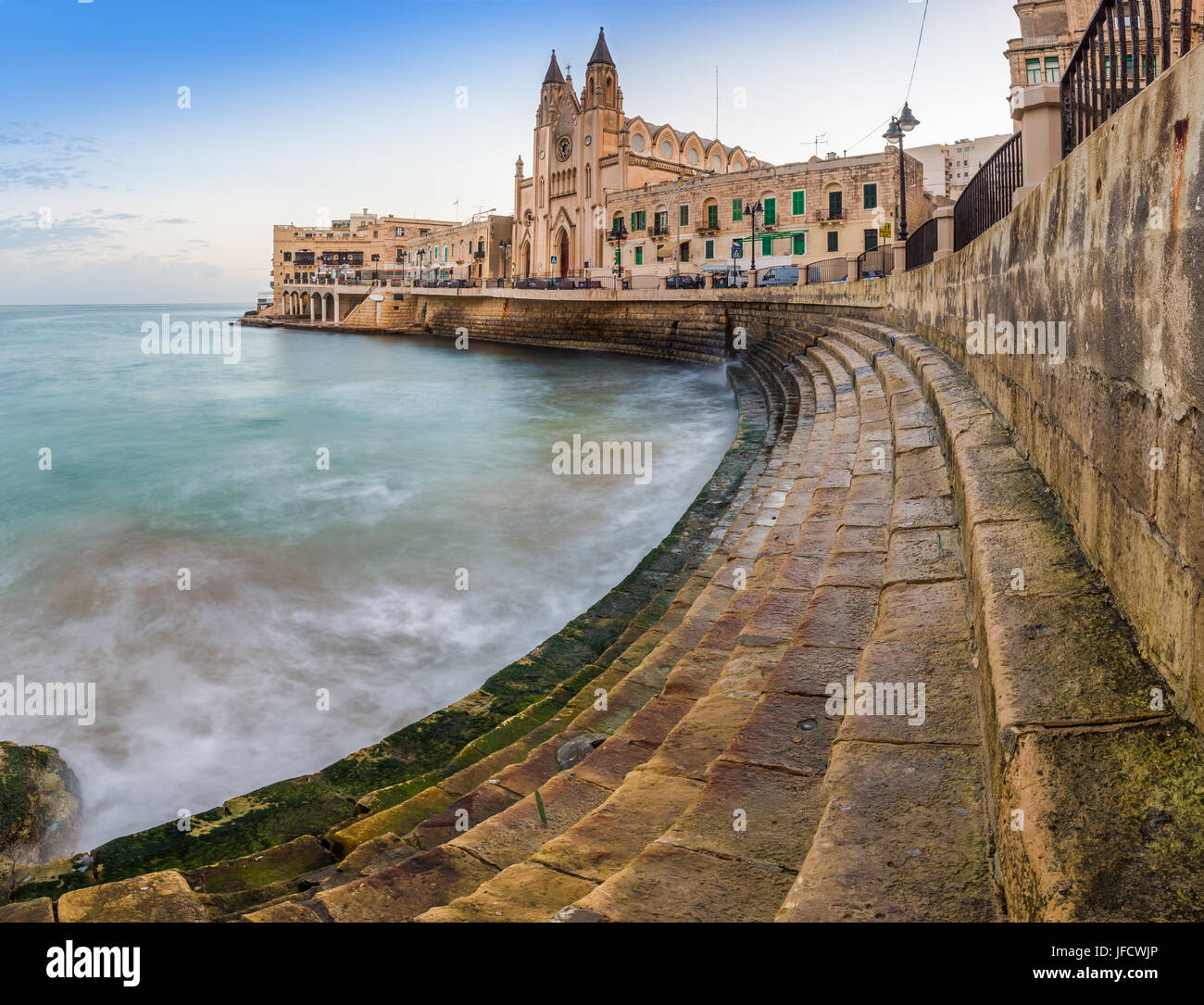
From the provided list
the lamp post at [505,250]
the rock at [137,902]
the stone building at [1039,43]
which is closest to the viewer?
the rock at [137,902]

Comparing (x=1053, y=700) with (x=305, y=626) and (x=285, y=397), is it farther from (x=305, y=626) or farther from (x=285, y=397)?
(x=285, y=397)

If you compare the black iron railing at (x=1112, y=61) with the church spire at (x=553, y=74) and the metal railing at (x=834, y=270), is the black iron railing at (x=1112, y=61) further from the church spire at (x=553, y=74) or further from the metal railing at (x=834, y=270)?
the church spire at (x=553, y=74)

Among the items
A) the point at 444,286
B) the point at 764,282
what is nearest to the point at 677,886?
the point at 764,282

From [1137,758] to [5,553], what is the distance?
39.8 feet

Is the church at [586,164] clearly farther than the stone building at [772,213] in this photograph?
Yes

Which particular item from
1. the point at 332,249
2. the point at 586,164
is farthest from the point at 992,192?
the point at 332,249

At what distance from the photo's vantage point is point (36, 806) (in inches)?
174

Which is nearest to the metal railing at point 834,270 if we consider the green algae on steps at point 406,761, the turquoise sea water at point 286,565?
the turquoise sea water at point 286,565

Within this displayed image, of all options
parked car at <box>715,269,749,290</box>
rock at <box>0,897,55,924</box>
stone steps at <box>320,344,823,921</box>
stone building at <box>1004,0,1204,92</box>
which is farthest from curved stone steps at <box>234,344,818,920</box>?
parked car at <box>715,269,749,290</box>

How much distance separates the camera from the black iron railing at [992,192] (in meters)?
6.16

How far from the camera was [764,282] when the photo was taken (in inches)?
1299

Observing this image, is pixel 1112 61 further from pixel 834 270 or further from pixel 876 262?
pixel 834 270

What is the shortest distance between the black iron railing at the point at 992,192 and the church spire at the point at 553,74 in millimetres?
52571

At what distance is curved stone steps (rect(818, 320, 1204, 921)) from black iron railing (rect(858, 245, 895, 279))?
18.1 m
